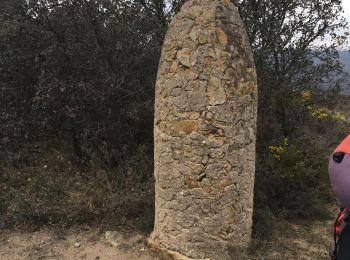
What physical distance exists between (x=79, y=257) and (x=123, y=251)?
21.7 inches

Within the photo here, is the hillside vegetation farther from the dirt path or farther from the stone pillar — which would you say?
the stone pillar

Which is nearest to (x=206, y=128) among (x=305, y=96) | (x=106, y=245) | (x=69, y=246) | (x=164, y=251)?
(x=164, y=251)

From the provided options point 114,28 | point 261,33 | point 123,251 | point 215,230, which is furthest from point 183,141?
point 261,33

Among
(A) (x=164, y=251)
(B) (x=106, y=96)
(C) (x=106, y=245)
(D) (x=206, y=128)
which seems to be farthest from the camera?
(B) (x=106, y=96)

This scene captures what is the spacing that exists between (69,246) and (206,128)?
2493mm

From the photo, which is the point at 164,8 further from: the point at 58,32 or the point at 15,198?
the point at 15,198

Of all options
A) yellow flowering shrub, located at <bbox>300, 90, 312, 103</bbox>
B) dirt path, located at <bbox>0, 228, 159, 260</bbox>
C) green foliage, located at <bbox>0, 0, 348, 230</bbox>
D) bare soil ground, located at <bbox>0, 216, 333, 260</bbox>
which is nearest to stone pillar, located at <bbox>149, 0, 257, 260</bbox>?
bare soil ground, located at <bbox>0, 216, 333, 260</bbox>

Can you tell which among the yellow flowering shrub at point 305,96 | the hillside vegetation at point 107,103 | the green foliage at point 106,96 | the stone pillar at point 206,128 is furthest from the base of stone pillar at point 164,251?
the yellow flowering shrub at point 305,96

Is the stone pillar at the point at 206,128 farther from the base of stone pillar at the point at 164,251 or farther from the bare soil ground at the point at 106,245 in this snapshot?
the bare soil ground at the point at 106,245

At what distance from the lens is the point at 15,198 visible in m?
6.38

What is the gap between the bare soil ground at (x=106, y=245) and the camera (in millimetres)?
5250

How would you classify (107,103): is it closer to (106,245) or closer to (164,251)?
(106,245)

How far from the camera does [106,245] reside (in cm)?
556

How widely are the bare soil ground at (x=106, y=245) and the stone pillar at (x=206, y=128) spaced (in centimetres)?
53
